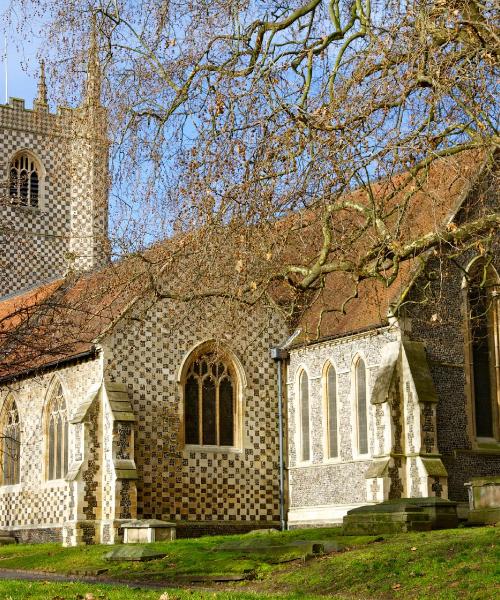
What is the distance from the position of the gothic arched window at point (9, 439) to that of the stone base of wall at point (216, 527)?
620 cm

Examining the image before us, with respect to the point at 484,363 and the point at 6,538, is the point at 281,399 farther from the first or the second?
the point at 6,538

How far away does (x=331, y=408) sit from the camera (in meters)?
25.8

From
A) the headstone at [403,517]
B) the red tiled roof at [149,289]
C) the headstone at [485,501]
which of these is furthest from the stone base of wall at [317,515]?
the headstone at [403,517]

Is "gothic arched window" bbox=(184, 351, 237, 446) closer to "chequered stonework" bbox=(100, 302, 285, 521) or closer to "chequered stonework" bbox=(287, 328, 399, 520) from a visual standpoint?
"chequered stonework" bbox=(100, 302, 285, 521)

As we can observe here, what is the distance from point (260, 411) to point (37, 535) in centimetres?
653

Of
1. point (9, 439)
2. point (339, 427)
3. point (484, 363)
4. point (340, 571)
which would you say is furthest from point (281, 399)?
point (340, 571)

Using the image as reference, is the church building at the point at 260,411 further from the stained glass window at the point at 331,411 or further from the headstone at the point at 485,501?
the headstone at the point at 485,501

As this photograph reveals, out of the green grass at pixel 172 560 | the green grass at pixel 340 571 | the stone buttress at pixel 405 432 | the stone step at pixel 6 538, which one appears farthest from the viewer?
the stone step at pixel 6 538

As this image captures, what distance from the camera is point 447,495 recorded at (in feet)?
74.5

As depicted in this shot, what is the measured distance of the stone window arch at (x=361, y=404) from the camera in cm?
2450

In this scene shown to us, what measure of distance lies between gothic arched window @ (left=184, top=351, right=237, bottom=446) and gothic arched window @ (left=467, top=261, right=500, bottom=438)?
615 cm

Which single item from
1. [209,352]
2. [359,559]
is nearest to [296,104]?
[359,559]

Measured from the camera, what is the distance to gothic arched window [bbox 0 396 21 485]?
29.9 meters

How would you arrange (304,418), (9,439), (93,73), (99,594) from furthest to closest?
(9,439) < (304,418) < (93,73) < (99,594)
